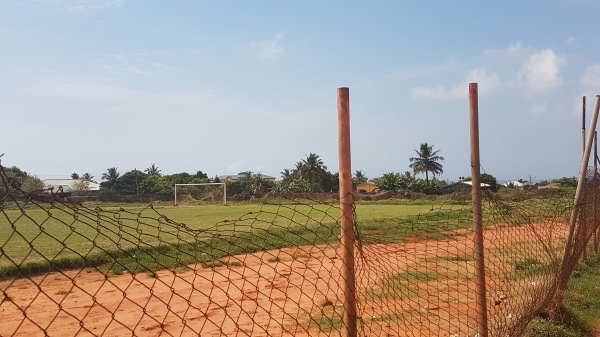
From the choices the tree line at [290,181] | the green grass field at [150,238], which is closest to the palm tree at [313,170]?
the tree line at [290,181]

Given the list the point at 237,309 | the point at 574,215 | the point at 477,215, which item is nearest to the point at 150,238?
the point at 237,309

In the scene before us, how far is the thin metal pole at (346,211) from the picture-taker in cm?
→ 337

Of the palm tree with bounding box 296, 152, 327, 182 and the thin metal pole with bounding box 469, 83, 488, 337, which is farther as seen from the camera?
the palm tree with bounding box 296, 152, 327, 182

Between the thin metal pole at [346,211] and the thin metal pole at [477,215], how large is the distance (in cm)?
141

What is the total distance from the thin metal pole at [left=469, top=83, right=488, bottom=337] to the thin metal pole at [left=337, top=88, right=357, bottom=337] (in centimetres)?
141

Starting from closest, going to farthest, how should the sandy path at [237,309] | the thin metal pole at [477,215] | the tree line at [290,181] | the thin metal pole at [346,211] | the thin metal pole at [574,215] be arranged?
the thin metal pole at [346,211], the thin metal pole at [477,215], the sandy path at [237,309], the thin metal pole at [574,215], the tree line at [290,181]

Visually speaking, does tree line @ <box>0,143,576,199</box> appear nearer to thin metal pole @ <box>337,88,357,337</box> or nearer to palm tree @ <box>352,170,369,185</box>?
palm tree @ <box>352,170,369,185</box>

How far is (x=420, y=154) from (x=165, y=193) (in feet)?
109

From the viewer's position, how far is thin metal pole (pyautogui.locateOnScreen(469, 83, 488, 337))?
4.30m

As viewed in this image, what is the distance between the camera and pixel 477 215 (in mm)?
4379

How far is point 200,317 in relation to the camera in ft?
21.0

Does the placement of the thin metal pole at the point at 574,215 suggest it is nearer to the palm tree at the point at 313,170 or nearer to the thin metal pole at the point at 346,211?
the thin metal pole at the point at 346,211

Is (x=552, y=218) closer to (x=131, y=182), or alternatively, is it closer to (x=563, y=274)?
(x=563, y=274)

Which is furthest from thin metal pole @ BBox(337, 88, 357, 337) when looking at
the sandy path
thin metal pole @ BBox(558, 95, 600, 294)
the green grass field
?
thin metal pole @ BBox(558, 95, 600, 294)
